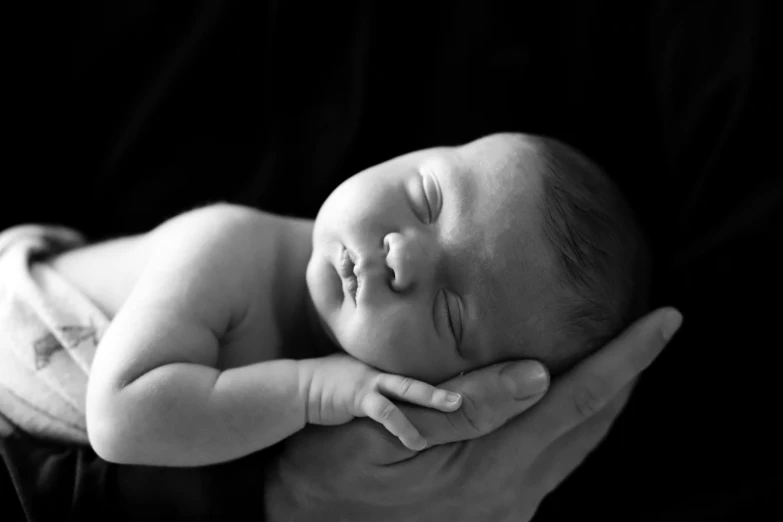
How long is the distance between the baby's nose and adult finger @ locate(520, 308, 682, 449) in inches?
12.3

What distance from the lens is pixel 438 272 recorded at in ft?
3.52

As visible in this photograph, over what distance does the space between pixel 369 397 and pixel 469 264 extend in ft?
0.80

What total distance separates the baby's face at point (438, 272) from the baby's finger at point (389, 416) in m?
0.07

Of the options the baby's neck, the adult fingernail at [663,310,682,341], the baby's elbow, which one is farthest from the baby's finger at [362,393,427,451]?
the adult fingernail at [663,310,682,341]

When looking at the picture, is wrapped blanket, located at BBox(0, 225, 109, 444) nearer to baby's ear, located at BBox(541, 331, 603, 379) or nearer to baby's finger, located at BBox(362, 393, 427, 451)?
baby's finger, located at BBox(362, 393, 427, 451)

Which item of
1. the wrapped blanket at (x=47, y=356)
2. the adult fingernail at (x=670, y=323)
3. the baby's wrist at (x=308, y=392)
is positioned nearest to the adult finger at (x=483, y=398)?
the baby's wrist at (x=308, y=392)

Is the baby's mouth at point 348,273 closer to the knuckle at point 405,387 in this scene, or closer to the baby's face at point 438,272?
the baby's face at point 438,272

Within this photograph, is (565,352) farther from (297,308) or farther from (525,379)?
(297,308)

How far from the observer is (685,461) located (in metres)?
1.45

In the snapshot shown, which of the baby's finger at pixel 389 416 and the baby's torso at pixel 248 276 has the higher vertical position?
the baby's torso at pixel 248 276

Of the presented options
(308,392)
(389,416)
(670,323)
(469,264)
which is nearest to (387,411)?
(389,416)

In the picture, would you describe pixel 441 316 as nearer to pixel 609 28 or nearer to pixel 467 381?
pixel 467 381

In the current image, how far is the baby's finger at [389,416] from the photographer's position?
1.03 metres

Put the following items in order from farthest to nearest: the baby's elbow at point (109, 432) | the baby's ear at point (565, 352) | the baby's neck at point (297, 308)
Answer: the baby's neck at point (297, 308) < the baby's ear at point (565, 352) < the baby's elbow at point (109, 432)
